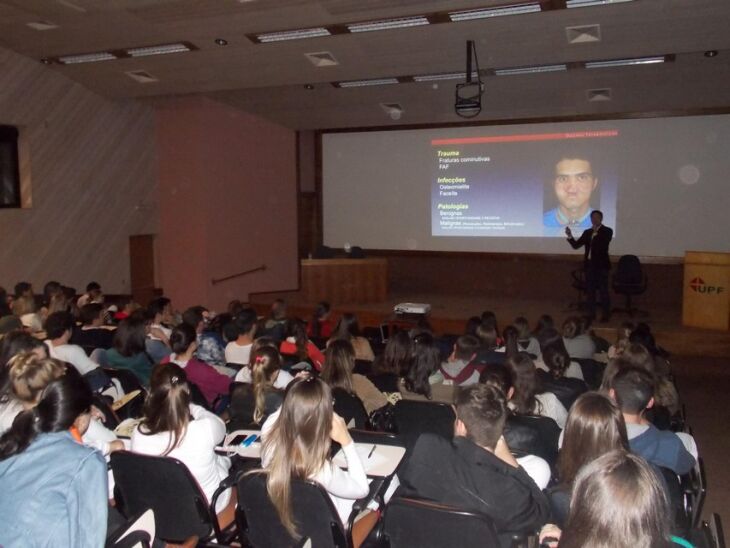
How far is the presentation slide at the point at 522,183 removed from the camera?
1036 centimetres

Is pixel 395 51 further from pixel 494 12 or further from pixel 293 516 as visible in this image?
pixel 293 516

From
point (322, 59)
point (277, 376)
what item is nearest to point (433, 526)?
point (277, 376)

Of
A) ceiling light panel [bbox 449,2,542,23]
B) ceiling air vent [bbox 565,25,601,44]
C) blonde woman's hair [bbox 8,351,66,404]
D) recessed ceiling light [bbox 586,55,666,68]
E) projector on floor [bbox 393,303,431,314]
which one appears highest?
ceiling light panel [bbox 449,2,542,23]

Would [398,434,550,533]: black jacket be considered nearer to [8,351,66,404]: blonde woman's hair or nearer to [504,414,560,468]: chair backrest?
[504,414,560,468]: chair backrest

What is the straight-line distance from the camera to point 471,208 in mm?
11219

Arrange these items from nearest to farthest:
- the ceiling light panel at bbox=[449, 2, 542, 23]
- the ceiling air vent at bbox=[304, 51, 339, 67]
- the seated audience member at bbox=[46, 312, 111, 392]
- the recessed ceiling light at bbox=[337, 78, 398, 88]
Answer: the seated audience member at bbox=[46, 312, 111, 392] < the ceiling light panel at bbox=[449, 2, 542, 23] < the ceiling air vent at bbox=[304, 51, 339, 67] < the recessed ceiling light at bbox=[337, 78, 398, 88]

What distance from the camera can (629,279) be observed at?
9.26 m

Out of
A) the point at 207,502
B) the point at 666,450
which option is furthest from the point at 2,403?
the point at 666,450

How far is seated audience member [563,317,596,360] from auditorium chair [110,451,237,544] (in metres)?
3.66

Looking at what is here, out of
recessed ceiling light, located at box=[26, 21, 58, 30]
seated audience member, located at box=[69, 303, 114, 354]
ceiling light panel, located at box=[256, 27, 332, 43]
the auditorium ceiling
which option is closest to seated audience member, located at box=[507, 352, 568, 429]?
seated audience member, located at box=[69, 303, 114, 354]

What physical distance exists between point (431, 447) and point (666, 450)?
1.25m

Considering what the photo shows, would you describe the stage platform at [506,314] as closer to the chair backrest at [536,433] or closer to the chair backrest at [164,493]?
the chair backrest at [536,433]

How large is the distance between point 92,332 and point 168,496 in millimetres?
3371

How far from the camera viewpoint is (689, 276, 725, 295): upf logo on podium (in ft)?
27.5
